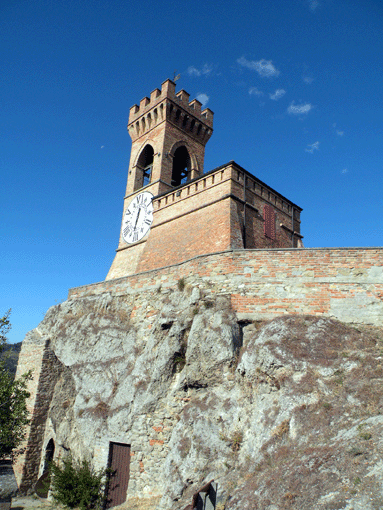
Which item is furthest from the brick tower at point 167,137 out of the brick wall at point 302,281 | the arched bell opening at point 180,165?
the brick wall at point 302,281

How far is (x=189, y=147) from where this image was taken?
2375cm

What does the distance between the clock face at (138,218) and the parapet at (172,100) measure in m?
6.07

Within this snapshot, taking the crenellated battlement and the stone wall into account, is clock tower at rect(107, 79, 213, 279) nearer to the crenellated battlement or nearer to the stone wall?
the crenellated battlement

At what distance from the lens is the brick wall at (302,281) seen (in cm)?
1010

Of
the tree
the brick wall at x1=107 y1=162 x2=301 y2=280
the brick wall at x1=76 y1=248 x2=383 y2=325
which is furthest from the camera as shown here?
the brick wall at x1=107 y1=162 x2=301 y2=280

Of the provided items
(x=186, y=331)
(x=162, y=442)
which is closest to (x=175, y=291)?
(x=186, y=331)

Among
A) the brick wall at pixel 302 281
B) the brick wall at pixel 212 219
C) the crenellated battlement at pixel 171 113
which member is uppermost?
the crenellated battlement at pixel 171 113

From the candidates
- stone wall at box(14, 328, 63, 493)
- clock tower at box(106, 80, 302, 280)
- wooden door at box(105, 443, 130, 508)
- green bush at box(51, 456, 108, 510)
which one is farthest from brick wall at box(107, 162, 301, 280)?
green bush at box(51, 456, 108, 510)

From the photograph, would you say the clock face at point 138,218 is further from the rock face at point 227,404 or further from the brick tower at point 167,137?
the rock face at point 227,404

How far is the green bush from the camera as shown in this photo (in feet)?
36.6

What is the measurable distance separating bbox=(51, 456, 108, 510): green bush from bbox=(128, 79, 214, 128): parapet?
1982 centimetres

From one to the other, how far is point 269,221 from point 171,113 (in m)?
10.4

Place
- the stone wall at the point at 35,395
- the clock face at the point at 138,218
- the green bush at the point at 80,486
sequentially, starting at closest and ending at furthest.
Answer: the green bush at the point at 80,486
the stone wall at the point at 35,395
the clock face at the point at 138,218

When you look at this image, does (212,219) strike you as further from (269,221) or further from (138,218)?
(138,218)
